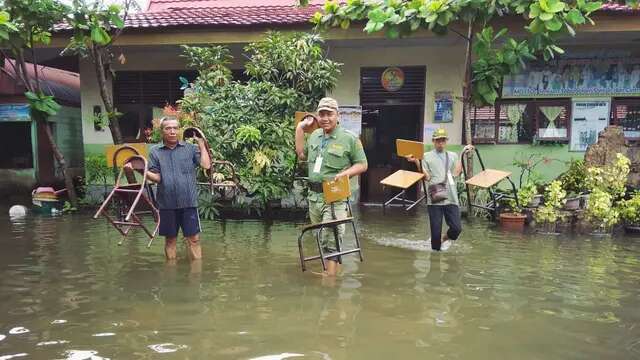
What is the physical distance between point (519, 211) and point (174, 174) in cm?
571

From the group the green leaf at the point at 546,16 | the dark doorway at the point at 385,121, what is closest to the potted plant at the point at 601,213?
the green leaf at the point at 546,16

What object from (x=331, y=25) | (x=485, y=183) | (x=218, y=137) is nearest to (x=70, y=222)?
(x=218, y=137)

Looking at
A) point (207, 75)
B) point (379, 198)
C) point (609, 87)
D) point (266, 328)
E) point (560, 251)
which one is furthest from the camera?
point (379, 198)

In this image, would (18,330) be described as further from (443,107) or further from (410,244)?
(443,107)

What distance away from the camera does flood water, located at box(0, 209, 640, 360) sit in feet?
11.6

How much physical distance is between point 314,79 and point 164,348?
604 cm

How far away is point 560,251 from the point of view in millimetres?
6621

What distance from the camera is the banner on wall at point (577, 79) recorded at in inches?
391

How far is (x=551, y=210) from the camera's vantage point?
25.8 feet

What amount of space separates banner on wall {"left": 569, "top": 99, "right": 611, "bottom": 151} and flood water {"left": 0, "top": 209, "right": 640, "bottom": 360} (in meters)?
3.60

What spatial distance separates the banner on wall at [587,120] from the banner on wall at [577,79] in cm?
20

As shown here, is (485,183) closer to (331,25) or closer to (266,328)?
(331,25)

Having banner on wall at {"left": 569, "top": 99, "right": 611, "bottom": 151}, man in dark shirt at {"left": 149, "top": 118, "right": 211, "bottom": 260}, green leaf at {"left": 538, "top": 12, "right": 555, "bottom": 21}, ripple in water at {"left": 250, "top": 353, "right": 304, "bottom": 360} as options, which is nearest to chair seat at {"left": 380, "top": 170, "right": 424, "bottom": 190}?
green leaf at {"left": 538, "top": 12, "right": 555, "bottom": 21}

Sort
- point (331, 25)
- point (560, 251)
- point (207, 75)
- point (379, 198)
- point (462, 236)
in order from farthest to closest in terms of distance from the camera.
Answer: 1. point (379, 198)
2. point (207, 75)
3. point (331, 25)
4. point (462, 236)
5. point (560, 251)
